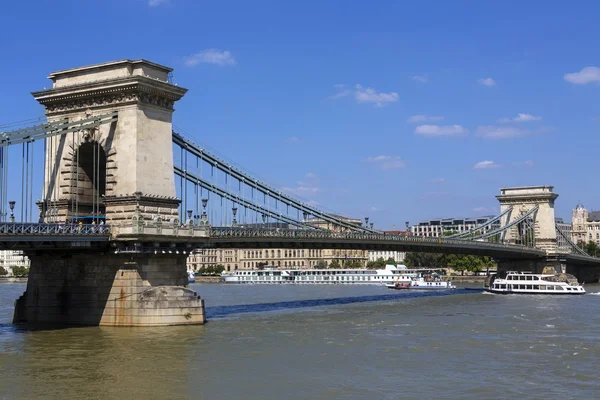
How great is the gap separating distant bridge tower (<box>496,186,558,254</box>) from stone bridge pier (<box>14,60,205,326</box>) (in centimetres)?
7649

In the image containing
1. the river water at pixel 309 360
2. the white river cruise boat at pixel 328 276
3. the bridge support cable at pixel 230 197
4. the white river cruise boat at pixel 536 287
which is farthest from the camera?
the white river cruise boat at pixel 328 276

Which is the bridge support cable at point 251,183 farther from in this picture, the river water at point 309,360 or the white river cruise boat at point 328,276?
the white river cruise boat at point 328,276

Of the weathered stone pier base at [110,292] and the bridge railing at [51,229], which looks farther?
the weathered stone pier base at [110,292]

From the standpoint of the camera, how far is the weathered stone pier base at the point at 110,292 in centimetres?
4125

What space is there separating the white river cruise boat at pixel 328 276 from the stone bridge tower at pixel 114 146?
82.2m

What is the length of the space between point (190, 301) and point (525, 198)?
78260 mm

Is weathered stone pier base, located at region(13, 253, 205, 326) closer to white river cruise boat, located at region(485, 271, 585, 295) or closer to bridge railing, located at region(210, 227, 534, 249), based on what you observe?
bridge railing, located at region(210, 227, 534, 249)

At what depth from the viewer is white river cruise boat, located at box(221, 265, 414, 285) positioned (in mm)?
129875

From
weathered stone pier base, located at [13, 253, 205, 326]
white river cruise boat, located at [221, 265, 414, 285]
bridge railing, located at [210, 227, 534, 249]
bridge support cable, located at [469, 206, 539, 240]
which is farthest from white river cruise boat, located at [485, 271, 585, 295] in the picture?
weathered stone pier base, located at [13, 253, 205, 326]

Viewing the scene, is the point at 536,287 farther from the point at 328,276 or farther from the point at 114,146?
the point at 328,276

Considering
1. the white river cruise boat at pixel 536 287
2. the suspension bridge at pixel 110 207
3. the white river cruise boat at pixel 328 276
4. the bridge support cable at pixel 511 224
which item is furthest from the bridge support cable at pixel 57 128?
the white river cruise boat at pixel 328 276

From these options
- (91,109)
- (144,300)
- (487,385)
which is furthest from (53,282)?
(487,385)

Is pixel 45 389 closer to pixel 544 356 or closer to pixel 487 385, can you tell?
pixel 487 385

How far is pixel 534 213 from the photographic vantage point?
11094 centimetres
